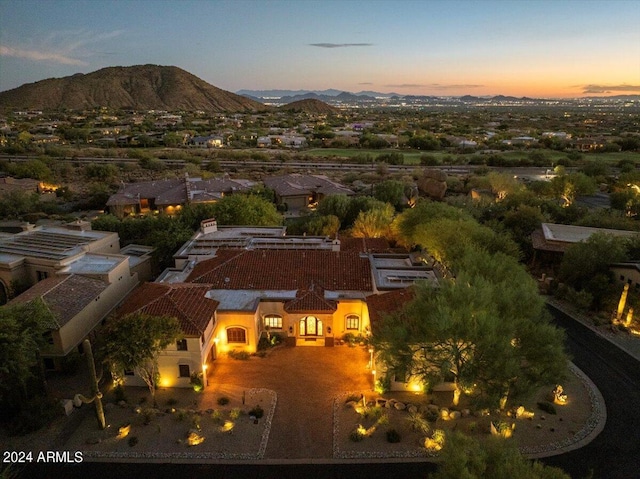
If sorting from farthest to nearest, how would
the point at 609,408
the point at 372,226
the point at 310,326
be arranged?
the point at 372,226 < the point at 310,326 < the point at 609,408

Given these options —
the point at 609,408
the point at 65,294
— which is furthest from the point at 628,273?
the point at 65,294

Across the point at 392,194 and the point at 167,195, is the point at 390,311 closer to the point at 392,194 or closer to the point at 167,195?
the point at 392,194

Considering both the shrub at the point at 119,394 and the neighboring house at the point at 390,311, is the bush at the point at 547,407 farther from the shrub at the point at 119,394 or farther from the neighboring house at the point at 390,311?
the shrub at the point at 119,394

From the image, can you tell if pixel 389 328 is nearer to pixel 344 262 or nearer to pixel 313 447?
pixel 313 447

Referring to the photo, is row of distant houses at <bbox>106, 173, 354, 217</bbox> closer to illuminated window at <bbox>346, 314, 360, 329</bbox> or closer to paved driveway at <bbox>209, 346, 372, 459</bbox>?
illuminated window at <bbox>346, 314, 360, 329</bbox>

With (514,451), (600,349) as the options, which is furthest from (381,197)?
(514,451)
